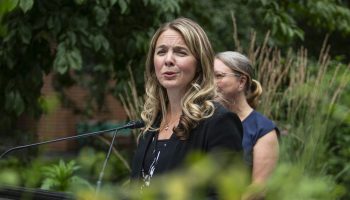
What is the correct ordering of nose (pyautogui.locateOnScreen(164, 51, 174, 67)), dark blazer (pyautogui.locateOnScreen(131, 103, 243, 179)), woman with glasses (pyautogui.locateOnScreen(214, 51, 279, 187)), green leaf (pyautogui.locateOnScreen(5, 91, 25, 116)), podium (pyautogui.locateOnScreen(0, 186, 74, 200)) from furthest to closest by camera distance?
1. green leaf (pyautogui.locateOnScreen(5, 91, 25, 116))
2. woman with glasses (pyautogui.locateOnScreen(214, 51, 279, 187))
3. nose (pyautogui.locateOnScreen(164, 51, 174, 67))
4. dark blazer (pyautogui.locateOnScreen(131, 103, 243, 179))
5. podium (pyautogui.locateOnScreen(0, 186, 74, 200))

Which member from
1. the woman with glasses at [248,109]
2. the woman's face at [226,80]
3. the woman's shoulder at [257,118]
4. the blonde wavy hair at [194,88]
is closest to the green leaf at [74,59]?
the woman with glasses at [248,109]

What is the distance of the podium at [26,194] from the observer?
5.99 feet

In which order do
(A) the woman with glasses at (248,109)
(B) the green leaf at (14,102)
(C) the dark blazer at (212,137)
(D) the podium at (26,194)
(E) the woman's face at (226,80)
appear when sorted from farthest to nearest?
(B) the green leaf at (14,102) → (E) the woman's face at (226,80) → (A) the woman with glasses at (248,109) → (C) the dark blazer at (212,137) → (D) the podium at (26,194)

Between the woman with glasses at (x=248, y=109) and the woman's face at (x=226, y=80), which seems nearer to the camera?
the woman with glasses at (x=248, y=109)

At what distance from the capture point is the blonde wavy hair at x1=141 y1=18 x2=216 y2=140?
8.75 ft

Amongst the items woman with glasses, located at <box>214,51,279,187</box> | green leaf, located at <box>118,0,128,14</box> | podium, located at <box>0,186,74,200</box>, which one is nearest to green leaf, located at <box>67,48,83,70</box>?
green leaf, located at <box>118,0,128,14</box>

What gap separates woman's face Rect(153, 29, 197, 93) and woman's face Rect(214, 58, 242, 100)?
33.3 inches

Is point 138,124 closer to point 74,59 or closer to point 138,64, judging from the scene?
point 74,59

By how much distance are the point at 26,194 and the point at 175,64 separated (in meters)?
1.10

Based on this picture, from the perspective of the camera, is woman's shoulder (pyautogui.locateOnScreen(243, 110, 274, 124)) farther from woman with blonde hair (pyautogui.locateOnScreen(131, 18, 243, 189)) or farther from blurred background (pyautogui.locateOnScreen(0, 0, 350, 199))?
blurred background (pyautogui.locateOnScreen(0, 0, 350, 199))

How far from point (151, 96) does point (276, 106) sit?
372 cm

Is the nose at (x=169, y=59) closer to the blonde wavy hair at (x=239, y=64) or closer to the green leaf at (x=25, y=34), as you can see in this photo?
the blonde wavy hair at (x=239, y=64)

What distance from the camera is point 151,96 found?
9.88 feet

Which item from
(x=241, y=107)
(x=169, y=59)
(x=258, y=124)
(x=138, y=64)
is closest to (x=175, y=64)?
(x=169, y=59)
